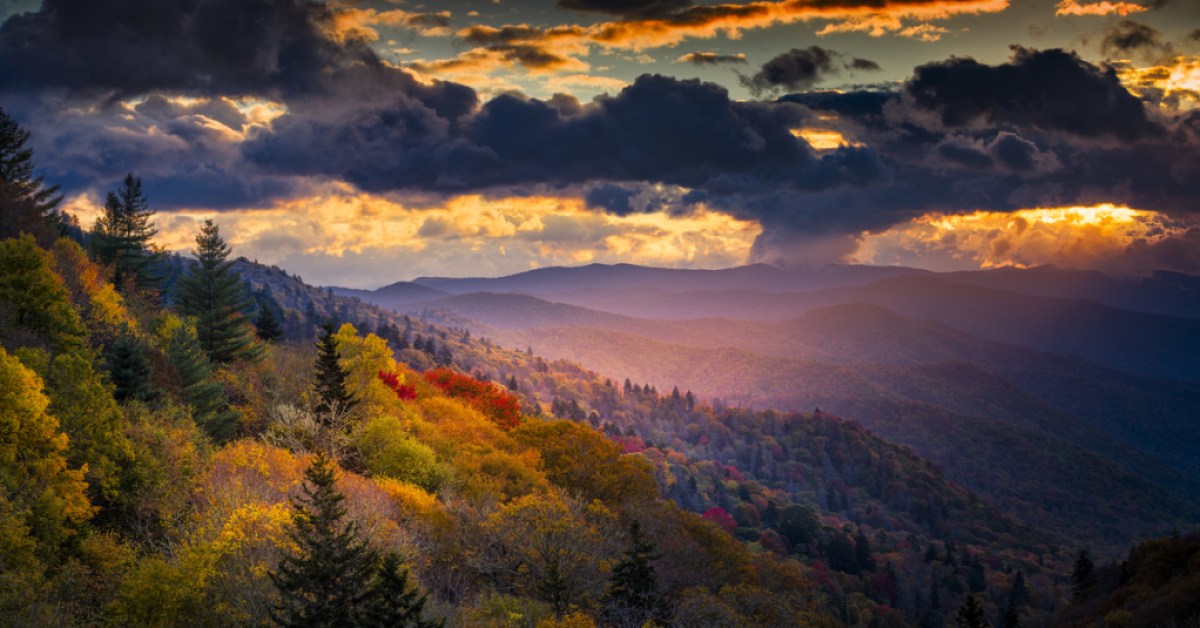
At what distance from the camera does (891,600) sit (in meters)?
162

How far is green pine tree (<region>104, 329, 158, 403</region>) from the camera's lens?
4375 cm

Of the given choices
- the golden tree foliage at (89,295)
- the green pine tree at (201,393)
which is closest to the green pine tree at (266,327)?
the golden tree foliage at (89,295)

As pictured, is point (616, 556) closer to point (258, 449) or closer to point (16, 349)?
point (258, 449)

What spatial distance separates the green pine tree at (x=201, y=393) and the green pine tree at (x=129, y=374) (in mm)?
4782

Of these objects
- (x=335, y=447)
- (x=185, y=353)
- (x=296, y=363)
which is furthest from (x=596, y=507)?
(x=296, y=363)

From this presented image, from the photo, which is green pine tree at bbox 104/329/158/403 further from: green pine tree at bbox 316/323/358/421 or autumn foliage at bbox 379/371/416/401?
autumn foliage at bbox 379/371/416/401

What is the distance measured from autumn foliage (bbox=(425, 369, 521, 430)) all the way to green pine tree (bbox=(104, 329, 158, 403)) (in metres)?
40.9

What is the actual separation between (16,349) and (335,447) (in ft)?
61.5

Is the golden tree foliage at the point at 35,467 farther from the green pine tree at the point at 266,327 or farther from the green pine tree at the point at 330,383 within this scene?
the green pine tree at the point at 266,327

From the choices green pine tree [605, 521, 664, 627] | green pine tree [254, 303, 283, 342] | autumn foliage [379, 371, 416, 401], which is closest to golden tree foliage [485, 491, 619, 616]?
green pine tree [605, 521, 664, 627]

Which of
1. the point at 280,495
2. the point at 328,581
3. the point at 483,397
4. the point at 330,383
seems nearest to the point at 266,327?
the point at 483,397

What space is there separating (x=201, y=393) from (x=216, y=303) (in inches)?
1032

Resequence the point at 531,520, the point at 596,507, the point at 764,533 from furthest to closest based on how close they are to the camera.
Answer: the point at 764,533 < the point at 596,507 < the point at 531,520

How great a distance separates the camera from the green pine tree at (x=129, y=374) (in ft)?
144
